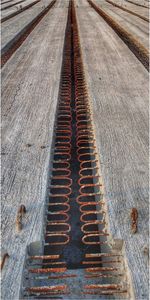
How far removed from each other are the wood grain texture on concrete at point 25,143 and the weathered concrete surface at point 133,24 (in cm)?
112

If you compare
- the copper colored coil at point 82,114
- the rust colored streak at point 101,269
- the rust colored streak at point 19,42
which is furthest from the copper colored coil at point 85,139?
the rust colored streak at point 19,42

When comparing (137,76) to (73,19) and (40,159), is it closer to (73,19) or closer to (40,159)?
(40,159)

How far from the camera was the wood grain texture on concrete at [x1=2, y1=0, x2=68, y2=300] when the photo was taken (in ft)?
3.30

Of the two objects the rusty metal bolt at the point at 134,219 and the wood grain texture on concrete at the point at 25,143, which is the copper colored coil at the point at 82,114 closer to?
the wood grain texture on concrete at the point at 25,143

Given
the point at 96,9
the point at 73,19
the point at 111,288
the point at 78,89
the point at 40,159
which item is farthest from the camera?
the point at 96,9

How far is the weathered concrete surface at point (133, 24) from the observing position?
139 inches

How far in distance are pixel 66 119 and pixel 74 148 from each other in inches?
11.7

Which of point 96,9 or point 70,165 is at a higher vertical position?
point 96,9

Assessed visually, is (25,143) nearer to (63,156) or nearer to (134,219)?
(63,156)

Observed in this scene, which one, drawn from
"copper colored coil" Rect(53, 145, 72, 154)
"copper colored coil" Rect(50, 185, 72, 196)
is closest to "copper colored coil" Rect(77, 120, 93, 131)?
"copper colored coil" Rect(53, 145, 72, 154)

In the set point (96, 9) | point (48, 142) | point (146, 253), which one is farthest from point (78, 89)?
point (96, 9)

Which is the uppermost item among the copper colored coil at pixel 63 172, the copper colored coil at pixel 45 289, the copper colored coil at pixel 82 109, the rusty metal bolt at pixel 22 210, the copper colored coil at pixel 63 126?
the copper colored coil at pixel 82 109

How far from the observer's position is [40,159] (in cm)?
139

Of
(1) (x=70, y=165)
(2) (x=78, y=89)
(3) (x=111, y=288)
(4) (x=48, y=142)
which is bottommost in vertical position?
(3) (x=111, y=288)
